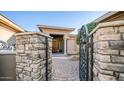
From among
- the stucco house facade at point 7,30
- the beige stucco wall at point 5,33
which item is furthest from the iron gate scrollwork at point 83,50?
the beige stucco wall at point 5,33

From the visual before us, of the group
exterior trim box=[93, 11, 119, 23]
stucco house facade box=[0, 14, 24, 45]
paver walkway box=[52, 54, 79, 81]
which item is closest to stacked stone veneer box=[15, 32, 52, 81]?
stucco house facade box=[0, 14, 24, 45]

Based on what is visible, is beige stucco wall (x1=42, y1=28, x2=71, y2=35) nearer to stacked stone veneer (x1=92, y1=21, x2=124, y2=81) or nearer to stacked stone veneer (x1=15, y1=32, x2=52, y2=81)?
stacked stone veneer (x1=15, y1=32, x2=52, y2=81)

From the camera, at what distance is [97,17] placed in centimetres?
201

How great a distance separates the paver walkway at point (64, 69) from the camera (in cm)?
231

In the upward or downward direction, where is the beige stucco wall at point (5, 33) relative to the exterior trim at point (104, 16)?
downward

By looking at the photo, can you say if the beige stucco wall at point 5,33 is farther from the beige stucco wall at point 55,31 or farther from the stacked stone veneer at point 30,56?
the beige stucco wall at point 55,31

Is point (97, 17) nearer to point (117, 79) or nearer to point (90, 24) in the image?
point (90, 24)

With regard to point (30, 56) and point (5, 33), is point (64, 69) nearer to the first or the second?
point (30, 56)

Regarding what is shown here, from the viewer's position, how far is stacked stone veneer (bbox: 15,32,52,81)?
177 centimetres

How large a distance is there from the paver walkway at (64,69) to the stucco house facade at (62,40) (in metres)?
0.12

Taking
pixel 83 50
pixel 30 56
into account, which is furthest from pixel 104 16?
pixel 30 56

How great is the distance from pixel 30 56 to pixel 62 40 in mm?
866
